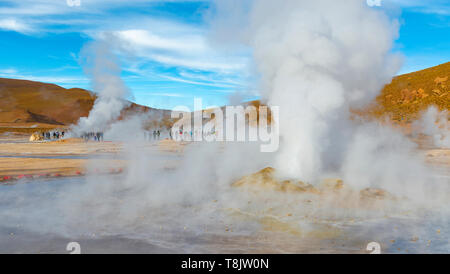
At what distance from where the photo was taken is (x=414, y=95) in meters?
59.4

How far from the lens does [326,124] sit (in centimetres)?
1188

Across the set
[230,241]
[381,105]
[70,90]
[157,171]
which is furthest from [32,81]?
[230,241]

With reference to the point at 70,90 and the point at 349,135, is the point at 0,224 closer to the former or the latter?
the point at 349,135

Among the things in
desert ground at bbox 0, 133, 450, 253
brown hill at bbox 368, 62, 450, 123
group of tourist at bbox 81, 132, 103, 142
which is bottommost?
desert ground at bbox 0, 133, 450, 253

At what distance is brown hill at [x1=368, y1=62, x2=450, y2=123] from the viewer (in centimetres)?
5080

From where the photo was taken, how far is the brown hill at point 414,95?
50803 millimetres

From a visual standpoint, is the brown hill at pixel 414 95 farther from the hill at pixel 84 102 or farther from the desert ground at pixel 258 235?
the desert ground at pixel 258 235

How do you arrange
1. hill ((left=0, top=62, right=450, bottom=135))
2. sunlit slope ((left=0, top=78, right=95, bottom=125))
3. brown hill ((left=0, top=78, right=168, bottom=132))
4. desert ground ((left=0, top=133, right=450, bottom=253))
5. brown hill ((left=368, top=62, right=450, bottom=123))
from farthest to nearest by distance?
sunlit slope ((left=0, top=78, right=95, bottom=125)) < brown hill ((left=0, top=78, right=168, bottom=132)) < hill ((left=0, top=62, right=450, bottom=135)) < brown hill ((left=368, top=62, right=450, bottom=123)) < desert ground ((left=0, top=133, right=450, bottom=253))

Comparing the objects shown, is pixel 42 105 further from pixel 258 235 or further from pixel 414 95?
pixel 258 235

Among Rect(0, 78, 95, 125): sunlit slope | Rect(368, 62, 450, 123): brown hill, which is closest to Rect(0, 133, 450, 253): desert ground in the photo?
Rect(368, 62, 450, 123): brown hill

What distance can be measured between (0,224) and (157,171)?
8.56 meters

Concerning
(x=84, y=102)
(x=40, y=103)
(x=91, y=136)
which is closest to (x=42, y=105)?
(x=40, y=103)

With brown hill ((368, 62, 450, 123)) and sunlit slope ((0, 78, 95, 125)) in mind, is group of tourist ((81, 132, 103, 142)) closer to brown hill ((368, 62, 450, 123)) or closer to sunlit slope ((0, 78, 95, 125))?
brown hill ((368, 62, 450, 123))

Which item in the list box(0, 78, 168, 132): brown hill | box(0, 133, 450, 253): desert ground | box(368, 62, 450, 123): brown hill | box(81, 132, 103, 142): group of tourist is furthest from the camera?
box(0, 78, 168, 132): brown hill
